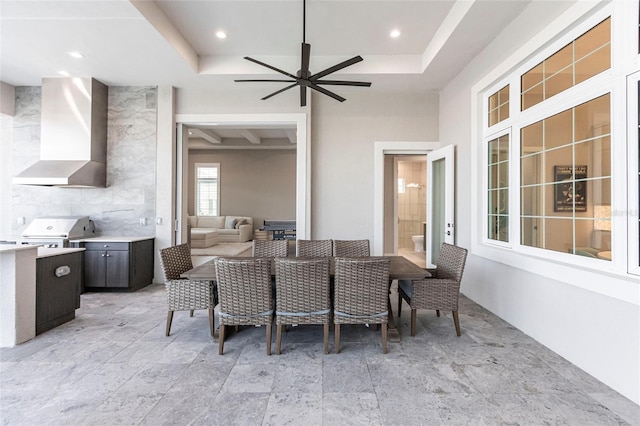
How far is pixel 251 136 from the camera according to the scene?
26.6 feet

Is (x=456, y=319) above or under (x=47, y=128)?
under

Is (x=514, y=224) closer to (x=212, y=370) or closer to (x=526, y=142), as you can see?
(x=526, y=142)

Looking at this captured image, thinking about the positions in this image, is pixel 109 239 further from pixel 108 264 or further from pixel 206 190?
pixel 206 190

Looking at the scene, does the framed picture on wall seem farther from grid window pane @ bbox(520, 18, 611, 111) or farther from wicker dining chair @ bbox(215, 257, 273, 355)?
wicker dining chair @ bbox(215, 257, 273, 355)

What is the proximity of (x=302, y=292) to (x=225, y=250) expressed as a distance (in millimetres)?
5443

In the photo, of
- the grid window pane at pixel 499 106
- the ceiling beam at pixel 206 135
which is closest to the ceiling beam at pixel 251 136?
the ceiling beam at pixel 206 135

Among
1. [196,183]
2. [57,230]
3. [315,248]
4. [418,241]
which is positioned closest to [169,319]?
[315,248]

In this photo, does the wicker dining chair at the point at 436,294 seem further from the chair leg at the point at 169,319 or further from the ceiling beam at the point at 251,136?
the ceiling beam at the point at 251,136

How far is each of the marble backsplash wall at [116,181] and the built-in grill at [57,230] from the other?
186 mm

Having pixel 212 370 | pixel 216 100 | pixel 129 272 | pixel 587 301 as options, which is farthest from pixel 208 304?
pixel 216 100

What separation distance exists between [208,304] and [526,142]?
3540mm

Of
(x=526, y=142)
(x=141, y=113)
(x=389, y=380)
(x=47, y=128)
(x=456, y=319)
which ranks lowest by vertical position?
(x=389, y=380)

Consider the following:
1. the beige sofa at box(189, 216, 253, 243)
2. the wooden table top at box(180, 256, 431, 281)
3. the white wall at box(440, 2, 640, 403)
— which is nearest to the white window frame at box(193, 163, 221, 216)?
the beige sofa at box(189, 216, 253, 243)

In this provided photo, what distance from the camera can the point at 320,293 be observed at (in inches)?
95.5
